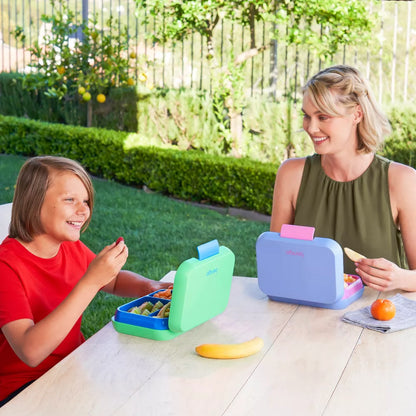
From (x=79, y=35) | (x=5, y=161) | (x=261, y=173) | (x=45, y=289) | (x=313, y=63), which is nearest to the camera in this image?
(x=45, y=289)

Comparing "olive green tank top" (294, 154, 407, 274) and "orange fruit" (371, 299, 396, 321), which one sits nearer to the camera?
"orange fruit" (371, 299, 396, 321)

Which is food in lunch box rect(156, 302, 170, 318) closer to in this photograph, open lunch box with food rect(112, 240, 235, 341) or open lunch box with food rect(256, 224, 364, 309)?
open lunch box with food rect(112, 240, 235, 341)

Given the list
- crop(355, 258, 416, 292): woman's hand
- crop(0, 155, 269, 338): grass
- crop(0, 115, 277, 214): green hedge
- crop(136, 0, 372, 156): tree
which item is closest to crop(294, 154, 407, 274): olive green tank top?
crop(355, 258, 416, 292): woman's hand

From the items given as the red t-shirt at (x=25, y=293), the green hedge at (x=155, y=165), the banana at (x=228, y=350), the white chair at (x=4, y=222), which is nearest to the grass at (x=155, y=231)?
the green hedge at (x=155, y=165)

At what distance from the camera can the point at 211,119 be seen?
25.5ft

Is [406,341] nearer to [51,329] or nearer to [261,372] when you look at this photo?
[261,372]

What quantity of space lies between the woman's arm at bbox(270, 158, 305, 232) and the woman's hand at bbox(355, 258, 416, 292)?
0.71m

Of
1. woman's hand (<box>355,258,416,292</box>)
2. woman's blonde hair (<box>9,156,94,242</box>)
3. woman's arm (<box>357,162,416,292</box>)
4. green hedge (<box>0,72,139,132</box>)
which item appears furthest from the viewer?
green hedge (<box>0,72,139,132</box>)

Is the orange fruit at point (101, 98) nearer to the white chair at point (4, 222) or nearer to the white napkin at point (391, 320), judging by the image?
the white chair at point (4, 222)

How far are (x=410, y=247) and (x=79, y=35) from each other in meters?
7.99

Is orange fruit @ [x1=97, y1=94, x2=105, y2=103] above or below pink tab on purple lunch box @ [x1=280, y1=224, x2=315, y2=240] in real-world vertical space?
above

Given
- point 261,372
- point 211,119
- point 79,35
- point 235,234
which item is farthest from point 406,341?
point 79,35

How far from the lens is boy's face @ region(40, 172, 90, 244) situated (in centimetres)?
209

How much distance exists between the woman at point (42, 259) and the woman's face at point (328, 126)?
96cm
